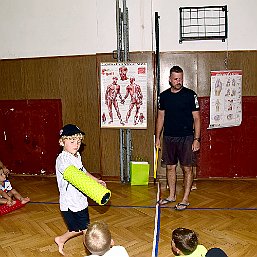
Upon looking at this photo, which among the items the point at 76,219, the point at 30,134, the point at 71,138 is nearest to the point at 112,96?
the point at 30,134

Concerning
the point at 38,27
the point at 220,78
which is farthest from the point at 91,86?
the point at 220,78

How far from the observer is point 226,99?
560cm

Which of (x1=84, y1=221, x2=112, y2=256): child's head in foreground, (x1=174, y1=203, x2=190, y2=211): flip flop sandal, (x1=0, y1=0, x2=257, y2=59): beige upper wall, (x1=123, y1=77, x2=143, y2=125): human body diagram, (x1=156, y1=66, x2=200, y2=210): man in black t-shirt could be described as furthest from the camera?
(x1=123, y1=77, x2=143, y2=125): human body diagram

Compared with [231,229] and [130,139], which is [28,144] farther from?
[231,229]

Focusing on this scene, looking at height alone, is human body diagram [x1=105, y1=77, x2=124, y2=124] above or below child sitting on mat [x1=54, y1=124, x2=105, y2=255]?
above

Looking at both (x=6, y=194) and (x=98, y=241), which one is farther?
(x=6, y=194)

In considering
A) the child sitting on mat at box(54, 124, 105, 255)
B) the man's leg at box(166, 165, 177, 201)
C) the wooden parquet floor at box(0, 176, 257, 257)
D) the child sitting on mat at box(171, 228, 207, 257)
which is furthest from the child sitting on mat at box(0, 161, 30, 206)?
the child sitting on mat at box(171, 228, 207, 257)

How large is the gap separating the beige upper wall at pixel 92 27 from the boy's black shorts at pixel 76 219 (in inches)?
112

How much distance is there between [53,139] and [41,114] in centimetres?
43

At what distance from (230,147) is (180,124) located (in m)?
1.47

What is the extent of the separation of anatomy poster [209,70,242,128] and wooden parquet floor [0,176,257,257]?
920mm

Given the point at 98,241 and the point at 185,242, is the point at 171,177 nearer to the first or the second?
the point at 185,242

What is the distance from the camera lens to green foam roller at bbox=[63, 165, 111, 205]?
10.1 feet

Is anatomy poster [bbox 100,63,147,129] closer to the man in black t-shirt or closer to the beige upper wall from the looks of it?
the beige upper wall
